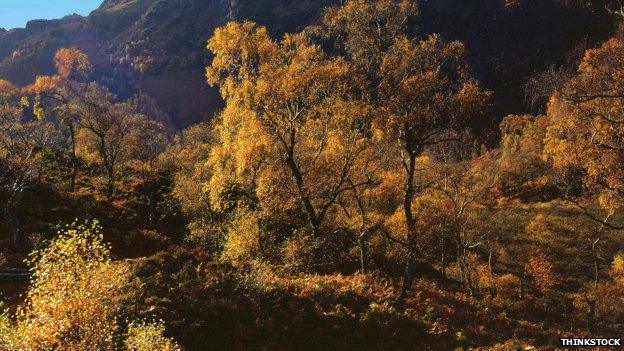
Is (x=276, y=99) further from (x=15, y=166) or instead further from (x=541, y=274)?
(x=541, y=274)

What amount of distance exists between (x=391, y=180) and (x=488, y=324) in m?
22.0

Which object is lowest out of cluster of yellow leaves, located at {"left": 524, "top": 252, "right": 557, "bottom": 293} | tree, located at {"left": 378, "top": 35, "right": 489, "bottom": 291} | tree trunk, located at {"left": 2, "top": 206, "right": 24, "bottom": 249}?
cluster of yellow leaves, located at {"left": 524, "top": 252, "right": 557, "bottom": 293}

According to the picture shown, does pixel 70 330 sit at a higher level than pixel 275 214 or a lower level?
lower

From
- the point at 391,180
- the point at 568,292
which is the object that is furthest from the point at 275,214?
the point at 568,292

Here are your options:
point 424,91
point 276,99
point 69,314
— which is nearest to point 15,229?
point 69,314

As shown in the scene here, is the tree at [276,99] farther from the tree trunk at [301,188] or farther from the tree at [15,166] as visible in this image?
the tree at [15,166]

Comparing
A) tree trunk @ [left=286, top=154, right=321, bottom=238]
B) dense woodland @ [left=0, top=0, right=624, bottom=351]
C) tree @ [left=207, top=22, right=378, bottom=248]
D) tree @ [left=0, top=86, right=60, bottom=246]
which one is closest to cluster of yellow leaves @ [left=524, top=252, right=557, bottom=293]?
dense woodland @ [left=0, top=0, right=624, bottom=351]

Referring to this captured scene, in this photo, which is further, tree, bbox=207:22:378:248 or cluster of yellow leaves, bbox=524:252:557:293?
cluster of yellow leaves, bbox=524:252:557:293

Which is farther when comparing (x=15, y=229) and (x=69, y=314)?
(x=15, y=229)

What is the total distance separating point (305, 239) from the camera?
31.7 m

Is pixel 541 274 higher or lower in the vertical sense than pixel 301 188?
lower

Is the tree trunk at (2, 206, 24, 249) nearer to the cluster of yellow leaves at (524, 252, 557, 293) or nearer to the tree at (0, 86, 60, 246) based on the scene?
the tree at (0, 86, 60, 246)

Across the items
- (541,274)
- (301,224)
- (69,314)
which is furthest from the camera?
(541,274)

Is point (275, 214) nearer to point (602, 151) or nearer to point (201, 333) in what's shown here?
point (201, 333)
